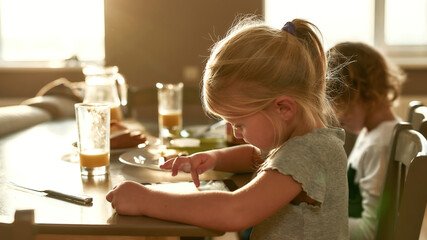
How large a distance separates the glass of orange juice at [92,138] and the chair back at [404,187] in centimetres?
64

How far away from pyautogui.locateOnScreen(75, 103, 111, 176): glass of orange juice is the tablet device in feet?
0.56

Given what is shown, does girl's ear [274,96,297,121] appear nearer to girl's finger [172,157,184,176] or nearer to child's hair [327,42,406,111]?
girl's finger [172,157,184,176]

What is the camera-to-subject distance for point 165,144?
1627 millimetres

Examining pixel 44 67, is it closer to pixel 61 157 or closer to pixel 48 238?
pixel 61 157

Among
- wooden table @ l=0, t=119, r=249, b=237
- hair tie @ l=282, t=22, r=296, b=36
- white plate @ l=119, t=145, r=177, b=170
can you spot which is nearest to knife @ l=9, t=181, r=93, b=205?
wooden table @ l=0, t=119, r=249, b=237

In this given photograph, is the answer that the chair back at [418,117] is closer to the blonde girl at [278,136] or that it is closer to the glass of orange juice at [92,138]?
the blonde girl at [278,136]

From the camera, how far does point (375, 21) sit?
4.58 meters

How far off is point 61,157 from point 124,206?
60 cm

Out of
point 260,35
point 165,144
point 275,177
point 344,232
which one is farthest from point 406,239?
point 165,144

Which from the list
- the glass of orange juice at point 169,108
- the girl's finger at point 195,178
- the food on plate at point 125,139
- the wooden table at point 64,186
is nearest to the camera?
the wooden table at point 64,186

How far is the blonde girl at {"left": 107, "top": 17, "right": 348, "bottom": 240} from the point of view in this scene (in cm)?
94

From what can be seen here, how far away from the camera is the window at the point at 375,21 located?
15.1ft

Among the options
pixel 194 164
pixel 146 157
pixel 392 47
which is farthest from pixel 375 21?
pixel 194 164

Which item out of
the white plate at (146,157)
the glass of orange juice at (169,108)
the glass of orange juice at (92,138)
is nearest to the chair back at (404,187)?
the white plate at (146,157)
